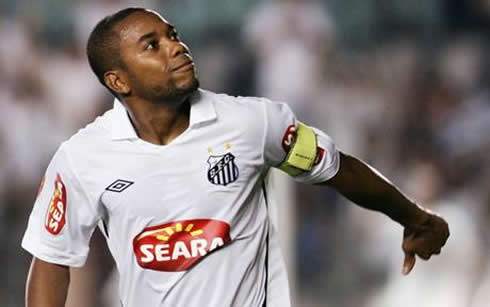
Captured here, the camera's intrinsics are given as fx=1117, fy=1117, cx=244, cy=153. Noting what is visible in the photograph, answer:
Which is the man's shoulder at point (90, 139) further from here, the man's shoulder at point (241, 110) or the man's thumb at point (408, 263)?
the man's thumb at point (408, 263)

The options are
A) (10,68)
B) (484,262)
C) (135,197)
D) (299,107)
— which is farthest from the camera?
(10,68)

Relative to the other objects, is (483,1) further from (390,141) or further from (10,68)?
(10,68)

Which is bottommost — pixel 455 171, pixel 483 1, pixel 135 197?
pixel 455 171

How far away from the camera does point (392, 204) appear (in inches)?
138

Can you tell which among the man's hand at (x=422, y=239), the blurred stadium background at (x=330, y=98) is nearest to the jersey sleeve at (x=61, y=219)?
the man's hand at (x=422, y=239)

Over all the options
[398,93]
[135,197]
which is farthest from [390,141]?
[135,197]

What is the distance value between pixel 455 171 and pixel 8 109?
2.77m

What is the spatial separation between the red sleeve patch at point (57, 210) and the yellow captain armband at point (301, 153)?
671 millimetres

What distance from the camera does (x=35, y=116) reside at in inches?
274

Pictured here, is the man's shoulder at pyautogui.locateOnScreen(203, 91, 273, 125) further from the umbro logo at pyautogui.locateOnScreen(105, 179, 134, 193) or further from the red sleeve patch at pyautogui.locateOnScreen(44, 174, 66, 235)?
the red sleeve patch at pyautogui.locateOnScreen(44, 174, 66, 235)

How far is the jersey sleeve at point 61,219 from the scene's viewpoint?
3.32m

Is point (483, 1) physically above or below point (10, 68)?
above

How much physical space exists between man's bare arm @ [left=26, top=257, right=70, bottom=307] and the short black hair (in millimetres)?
611

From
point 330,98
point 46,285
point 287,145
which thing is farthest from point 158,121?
point 330,98
